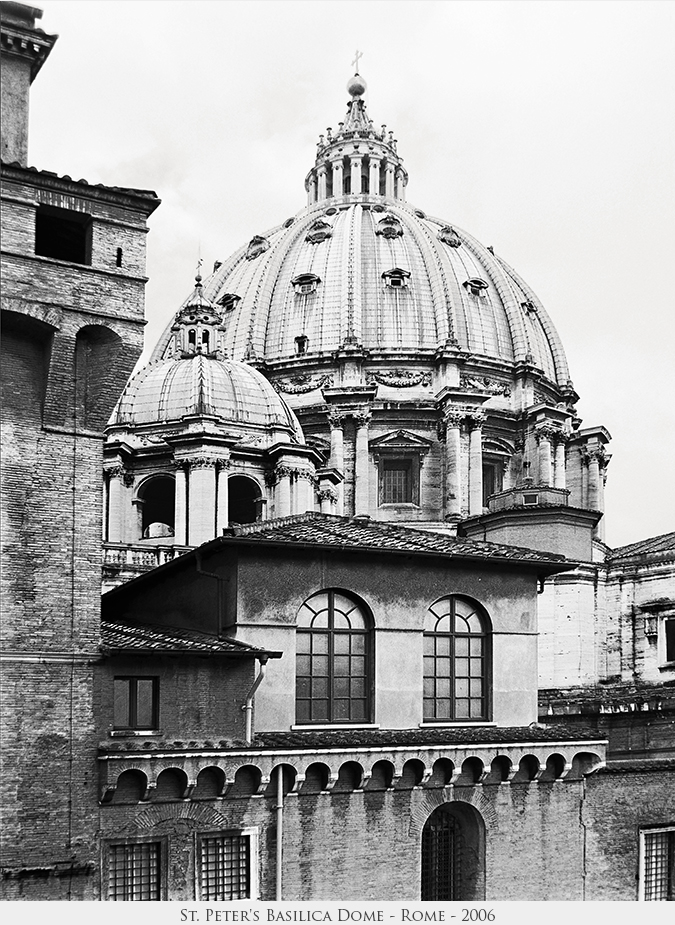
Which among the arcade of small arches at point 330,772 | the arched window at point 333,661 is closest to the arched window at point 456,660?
A: the arched window at point 333,661

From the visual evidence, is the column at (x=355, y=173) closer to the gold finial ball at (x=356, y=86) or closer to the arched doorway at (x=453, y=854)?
the gold finial ball at (x=356, y=86)

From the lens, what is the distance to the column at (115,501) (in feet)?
181

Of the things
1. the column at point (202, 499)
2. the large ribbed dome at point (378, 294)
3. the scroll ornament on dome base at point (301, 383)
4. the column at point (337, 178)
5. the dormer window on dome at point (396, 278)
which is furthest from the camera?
the column at point (337, 178)

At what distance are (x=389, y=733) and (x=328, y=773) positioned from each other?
1.96 metres

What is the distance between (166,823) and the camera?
76.4 ft

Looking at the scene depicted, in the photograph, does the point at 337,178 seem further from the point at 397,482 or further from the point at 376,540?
the point at 376,540

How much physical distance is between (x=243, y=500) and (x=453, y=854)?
103ft

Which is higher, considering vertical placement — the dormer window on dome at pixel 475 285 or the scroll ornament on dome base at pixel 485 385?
the dormer window on dome at pixel 475 285

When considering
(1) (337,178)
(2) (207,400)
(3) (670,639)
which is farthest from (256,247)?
(3) (670,639)

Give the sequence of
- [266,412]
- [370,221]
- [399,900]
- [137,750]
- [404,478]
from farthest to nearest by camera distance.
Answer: [370,221] → [404,478] → [266,412] → [399,900] → [137,750]

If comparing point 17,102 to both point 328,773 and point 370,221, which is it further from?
point 370,221

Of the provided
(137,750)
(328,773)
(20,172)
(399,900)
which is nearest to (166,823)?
(137,750)

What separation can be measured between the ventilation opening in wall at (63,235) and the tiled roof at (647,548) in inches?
1381

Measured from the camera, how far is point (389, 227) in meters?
88.1
